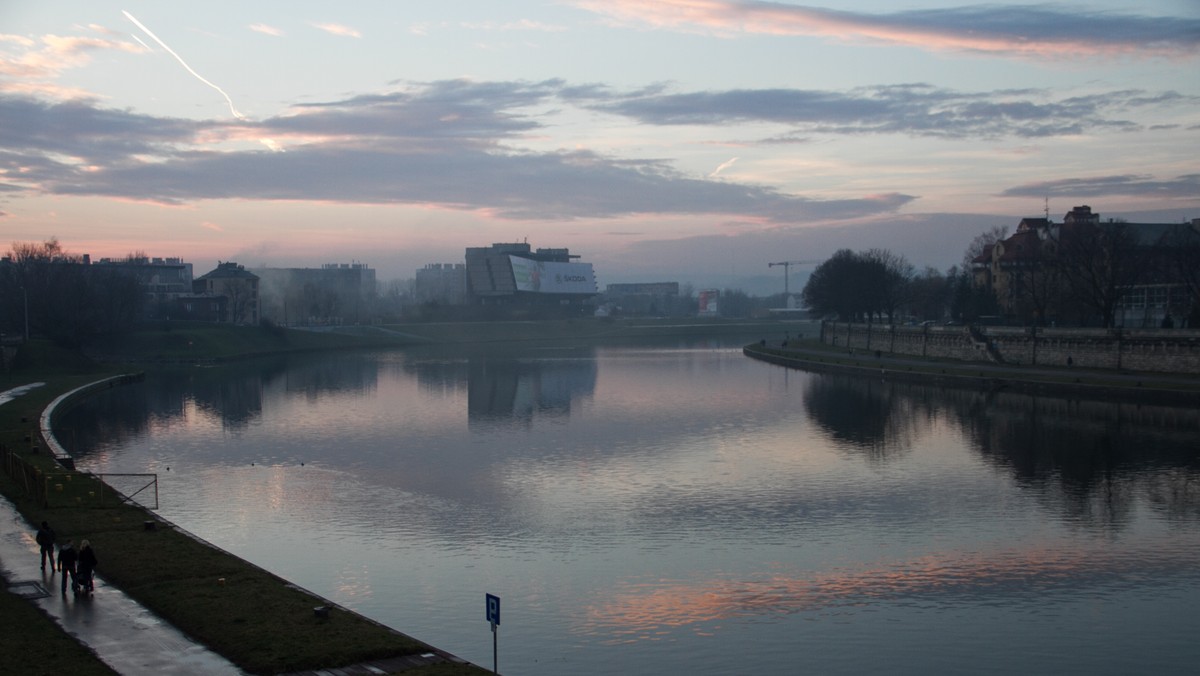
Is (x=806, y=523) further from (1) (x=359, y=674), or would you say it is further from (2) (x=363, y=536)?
(1) (x=359, y=674)

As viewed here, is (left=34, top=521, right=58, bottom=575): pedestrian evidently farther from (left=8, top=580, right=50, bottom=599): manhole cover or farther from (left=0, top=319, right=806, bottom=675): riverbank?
(left=0, top=319, right=806, bottom=675): riverbank

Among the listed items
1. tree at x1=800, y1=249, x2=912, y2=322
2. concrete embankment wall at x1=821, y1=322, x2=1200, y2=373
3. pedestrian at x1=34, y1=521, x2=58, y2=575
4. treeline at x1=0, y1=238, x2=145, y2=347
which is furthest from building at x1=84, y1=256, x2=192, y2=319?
pedestrian at x1=34, y1=521, x2=58, y2=575

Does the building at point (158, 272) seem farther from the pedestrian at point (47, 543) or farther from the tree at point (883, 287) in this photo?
the pedestrian at point (47, 543)

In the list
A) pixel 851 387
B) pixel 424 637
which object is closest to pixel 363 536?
pixel 424 637

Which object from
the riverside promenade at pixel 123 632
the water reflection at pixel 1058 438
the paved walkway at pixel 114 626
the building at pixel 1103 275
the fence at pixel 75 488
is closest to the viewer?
the riverside promenade at pixel 123 632

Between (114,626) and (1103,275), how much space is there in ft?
224

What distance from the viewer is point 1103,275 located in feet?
229

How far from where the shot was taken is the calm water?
61.4 ft

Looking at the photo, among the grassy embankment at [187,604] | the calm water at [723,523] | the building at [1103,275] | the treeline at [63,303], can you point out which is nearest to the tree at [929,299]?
the building at [1103,275]

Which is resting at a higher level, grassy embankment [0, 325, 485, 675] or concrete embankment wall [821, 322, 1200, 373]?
concrete embankment wall [821, 322, 1200, 373]

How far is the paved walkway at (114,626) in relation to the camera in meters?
15.4

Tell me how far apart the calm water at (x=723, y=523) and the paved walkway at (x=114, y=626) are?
407 centimetres

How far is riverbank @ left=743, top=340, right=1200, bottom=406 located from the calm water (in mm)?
2120

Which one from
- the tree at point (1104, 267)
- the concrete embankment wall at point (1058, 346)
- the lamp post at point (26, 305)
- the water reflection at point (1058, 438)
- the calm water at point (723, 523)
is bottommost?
the calm water at point (723, 523)
